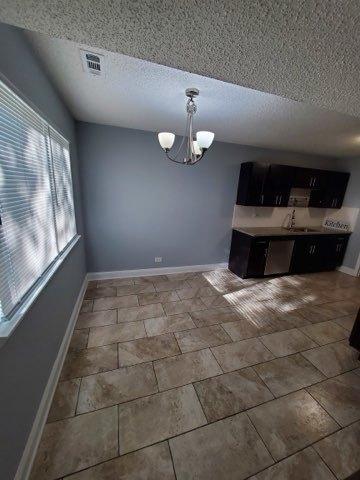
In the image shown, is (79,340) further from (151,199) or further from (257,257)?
(257,257)

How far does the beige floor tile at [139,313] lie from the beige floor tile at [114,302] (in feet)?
0.37

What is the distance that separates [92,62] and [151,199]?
2.12 metres

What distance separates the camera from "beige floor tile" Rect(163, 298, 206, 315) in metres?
2.78

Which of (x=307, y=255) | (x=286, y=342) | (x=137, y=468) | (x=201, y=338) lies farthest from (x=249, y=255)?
(x=137, y=468)

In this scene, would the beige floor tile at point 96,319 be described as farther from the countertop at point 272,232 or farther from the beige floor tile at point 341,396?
the countertop at point 272,232

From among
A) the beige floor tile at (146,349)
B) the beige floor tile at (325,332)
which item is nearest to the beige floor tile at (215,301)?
the beige floor tile at (146,349)

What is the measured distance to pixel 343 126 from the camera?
242cm

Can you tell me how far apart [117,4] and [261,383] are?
2.52 meters

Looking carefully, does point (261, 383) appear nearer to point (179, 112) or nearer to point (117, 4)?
point (117, 4)

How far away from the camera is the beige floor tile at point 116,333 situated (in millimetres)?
2188

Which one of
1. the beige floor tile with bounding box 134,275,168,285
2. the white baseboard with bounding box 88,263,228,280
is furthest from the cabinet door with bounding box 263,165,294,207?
the beige floor tile with bounding box 134,275,168,285

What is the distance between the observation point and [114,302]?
2.89 metres

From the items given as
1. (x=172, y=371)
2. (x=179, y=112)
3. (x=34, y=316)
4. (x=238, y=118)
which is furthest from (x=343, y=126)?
(x=34, y=316)

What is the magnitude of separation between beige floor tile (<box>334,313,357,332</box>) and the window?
3510 mm
